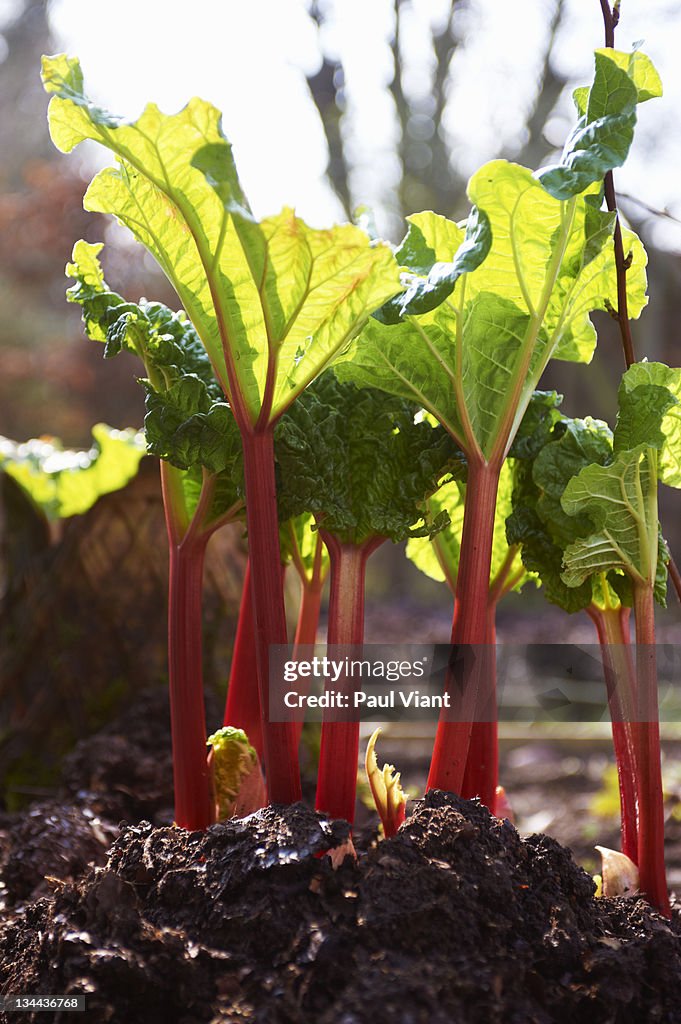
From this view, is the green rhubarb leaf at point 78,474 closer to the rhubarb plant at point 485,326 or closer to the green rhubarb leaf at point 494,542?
the green rhubarb leaf at point 494,542

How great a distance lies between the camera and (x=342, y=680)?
3.87 ft

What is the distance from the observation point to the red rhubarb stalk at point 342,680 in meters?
1.17

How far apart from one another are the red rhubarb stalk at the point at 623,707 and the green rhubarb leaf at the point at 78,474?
129 cm

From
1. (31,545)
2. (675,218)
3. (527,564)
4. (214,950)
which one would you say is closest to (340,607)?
(527,564)

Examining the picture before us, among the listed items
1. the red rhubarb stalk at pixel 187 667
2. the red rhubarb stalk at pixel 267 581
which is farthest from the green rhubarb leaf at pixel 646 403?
the red rhubarb stalk at pixel 187 667

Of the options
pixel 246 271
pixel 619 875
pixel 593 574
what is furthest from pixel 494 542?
pixel 246 271

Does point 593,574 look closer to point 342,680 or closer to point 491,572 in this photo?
point 491,572

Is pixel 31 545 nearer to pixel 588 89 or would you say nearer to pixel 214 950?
pixel 214 950

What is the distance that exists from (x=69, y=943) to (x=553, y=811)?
186cm

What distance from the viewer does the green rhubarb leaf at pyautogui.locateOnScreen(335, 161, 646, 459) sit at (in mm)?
1077

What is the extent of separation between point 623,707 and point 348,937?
0.58 m

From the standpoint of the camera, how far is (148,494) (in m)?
2.12

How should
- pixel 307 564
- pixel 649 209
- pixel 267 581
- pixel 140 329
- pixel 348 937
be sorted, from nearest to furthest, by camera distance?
pixel 348 937 < pixel 267 581 < pixel 140 329 < pixel 649 209 < pixel 307 564

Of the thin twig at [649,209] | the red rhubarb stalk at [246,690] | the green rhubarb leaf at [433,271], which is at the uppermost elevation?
the thin twig at [649,209]
